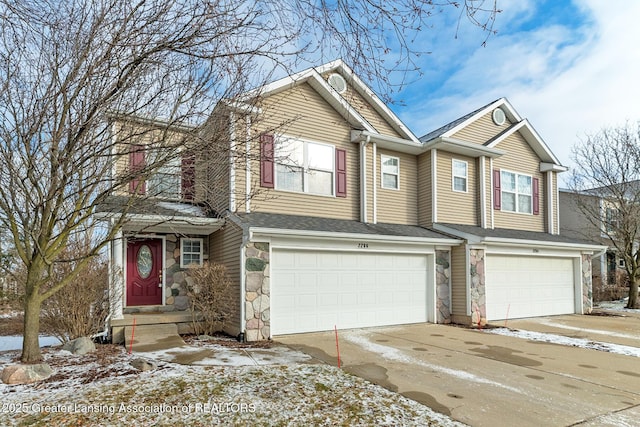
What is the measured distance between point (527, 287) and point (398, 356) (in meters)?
7.60

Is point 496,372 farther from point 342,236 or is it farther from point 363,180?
point 363,180

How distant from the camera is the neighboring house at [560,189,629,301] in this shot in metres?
18.2

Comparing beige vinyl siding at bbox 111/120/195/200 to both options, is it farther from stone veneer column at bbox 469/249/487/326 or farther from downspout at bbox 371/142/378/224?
stone veneer column at bbox 469/249/487/326

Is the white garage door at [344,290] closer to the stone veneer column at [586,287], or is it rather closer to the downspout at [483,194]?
the downspout at [483,194]

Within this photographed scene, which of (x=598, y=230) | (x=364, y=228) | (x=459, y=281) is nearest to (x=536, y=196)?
(x=598, y=230)

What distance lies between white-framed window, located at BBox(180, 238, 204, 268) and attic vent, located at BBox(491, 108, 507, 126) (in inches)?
420

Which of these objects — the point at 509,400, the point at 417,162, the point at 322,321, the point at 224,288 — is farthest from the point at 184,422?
the point at 417,162

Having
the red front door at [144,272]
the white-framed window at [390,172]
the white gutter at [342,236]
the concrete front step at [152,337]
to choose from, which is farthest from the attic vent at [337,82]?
the concrete front step at [152,337]

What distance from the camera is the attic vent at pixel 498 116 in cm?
1413

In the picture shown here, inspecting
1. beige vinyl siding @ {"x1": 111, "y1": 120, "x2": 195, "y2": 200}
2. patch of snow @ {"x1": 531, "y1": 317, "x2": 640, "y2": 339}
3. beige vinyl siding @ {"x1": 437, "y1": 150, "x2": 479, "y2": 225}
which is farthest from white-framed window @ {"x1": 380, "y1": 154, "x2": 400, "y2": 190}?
beige vinyl siding @ {"x1": 111, "y1": 120, "x2": 195, "y2": 200}

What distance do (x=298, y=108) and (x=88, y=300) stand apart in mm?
6697

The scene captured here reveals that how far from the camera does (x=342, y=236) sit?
956 centimetres

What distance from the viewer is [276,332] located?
8992mm

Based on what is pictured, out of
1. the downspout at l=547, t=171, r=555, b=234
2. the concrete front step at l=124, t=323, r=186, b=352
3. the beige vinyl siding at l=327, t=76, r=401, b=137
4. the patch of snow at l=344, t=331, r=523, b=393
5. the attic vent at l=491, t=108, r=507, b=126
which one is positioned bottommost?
the patch of snow at l=344, t=331, r=523, b=393
